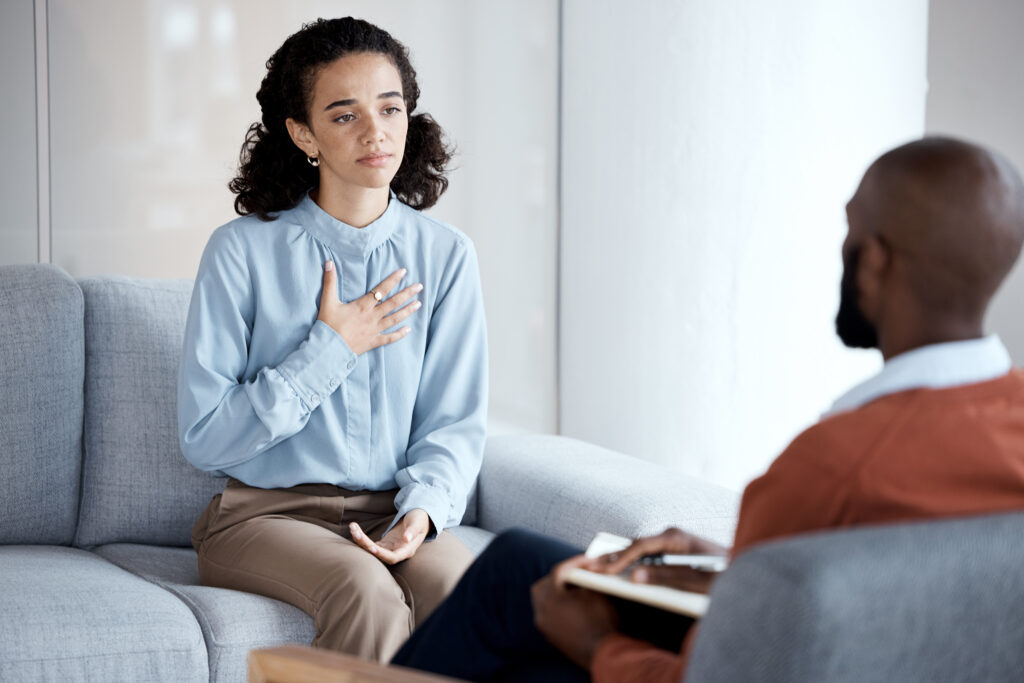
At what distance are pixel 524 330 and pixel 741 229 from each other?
0.87m

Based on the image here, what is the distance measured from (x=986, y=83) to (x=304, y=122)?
179cm

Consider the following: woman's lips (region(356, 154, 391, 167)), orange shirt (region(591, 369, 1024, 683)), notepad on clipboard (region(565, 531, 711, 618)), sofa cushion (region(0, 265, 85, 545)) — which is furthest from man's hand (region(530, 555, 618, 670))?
sofa cushion (region(0, 265, 85, 545))

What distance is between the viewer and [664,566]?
1.13 meters

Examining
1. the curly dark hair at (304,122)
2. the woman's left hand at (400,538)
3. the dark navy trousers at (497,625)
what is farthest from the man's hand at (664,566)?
the curly dark hair at (304,122)

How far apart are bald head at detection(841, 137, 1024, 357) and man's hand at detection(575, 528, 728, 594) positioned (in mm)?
310

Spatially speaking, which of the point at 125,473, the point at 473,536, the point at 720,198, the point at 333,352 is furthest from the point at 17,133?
the point at 720,198

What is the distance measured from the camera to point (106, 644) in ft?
5.37

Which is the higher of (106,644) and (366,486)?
(366,486)

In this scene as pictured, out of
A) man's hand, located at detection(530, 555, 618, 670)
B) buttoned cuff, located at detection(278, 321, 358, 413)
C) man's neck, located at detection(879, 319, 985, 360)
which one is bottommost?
man's hand, located at detection(530, 555, 618, 670)

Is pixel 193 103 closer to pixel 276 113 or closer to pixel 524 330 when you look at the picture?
pixel 276 113

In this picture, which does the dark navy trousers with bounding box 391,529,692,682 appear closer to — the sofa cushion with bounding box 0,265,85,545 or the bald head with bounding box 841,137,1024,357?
the bald head with bounding box 841,137,1024,357

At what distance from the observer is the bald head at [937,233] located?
0.95 m

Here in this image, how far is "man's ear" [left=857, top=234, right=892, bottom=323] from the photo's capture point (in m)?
0.98

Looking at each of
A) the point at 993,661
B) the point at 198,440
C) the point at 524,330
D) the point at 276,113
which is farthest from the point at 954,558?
the point at 524,330
